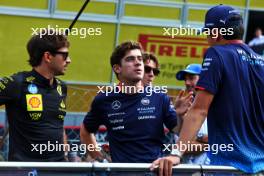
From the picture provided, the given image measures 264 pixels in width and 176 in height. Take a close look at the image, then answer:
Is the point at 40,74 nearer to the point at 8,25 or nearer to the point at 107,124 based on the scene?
the point at 107,124

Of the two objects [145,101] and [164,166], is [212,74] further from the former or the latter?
[145,101]

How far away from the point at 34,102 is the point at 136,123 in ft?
2.59

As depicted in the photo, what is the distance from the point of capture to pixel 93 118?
596 centimetres

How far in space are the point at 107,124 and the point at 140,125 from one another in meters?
0.32

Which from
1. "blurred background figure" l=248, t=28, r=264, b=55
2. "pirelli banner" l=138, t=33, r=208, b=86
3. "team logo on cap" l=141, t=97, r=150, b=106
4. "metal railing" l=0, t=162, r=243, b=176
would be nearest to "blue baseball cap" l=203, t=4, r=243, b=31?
"metal railing" l=0, t=162, r=243, b=176

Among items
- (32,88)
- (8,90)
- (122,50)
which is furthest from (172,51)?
(8,90)

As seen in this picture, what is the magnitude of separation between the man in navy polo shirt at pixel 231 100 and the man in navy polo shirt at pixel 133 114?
91cm

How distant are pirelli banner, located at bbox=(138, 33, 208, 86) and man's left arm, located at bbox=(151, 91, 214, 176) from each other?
19.6ft

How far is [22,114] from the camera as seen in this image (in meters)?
5.47

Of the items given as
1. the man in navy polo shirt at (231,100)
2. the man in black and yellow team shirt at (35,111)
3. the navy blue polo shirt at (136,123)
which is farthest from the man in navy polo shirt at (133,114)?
the man in navy polo shirt at (231,100)

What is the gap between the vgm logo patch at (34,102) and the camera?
17.9ft

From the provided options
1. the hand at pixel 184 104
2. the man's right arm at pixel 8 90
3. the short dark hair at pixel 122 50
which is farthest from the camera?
the short dark hair at pixel 122 50

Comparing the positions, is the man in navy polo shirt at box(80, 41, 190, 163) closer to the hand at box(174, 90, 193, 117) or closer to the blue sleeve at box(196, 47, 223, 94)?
the hand at box(174, 90, 193, 117)

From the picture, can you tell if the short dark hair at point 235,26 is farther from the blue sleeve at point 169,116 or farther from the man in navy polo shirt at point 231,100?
the blue sleeve at point 169,116
